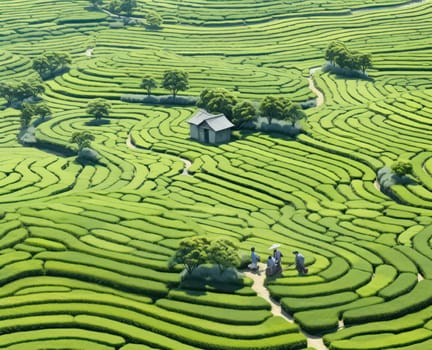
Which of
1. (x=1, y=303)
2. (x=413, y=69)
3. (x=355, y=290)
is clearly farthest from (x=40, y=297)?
(x=413, y=69)

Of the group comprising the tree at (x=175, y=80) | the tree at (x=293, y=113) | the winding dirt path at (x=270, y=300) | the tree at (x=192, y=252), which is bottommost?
the tree at (x=175, y=80)

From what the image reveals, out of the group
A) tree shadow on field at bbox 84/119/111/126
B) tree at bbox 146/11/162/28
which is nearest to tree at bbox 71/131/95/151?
tree shadow on field at bbox 84/119/111/126

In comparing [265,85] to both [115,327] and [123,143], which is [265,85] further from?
[115,327]

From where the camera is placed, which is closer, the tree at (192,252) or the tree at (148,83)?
the tree at (192,252)

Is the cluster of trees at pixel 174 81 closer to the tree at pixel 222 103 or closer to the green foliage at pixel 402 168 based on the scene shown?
the tree at pixel 222 103

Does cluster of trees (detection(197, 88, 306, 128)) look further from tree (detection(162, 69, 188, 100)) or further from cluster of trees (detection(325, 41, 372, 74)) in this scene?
cluster of trees (detection(325, 41, 372, 74))

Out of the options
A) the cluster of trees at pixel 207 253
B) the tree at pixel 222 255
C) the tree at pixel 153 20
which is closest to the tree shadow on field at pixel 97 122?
the tree at pixel 153 20
